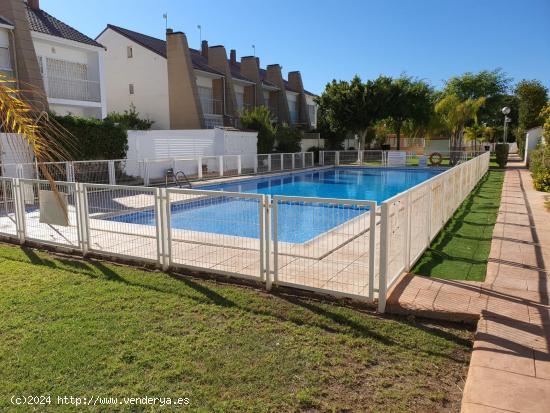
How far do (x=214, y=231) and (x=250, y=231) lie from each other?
0.62 m

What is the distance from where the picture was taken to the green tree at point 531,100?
29.8 m

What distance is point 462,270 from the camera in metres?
5.98

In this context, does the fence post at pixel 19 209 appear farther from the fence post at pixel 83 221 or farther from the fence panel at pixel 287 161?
the fence panel at pixel 287 161

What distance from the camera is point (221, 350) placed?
151 inches

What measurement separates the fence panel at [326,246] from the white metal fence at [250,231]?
0.01m

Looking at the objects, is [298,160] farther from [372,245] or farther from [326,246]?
[372,245]

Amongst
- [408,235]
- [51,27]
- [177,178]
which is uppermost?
[51,27]

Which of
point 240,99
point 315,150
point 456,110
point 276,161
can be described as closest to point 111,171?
point 276,161

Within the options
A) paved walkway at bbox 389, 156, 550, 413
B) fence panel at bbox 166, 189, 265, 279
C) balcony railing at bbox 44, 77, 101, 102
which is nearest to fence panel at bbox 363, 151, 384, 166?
balcony railing at bbox 44, 77, 101, 102

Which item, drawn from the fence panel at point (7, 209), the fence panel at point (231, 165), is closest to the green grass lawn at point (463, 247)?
→ the fence panel at point (7, 209)

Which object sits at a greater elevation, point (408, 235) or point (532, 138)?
point (532, 138)

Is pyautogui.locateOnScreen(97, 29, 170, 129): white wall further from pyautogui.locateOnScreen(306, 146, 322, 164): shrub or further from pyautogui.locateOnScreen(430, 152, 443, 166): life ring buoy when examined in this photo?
pyautogui.locateOnScreen(430, 152, 443, 166): life ring buoy

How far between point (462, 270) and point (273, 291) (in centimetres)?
265

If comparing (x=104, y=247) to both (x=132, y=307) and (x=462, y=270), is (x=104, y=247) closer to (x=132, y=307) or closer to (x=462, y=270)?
(x=132, y=307)
